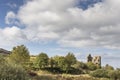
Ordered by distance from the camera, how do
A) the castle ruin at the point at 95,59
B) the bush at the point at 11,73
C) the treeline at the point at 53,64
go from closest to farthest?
1. the bush at the point at 11,73
2. the treeline at the point at 53,64
3. the castle ruin at the point at 95,59

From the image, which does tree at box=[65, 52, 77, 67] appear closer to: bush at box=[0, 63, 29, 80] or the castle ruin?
the castle ruin

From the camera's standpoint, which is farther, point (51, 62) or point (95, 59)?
Answer: point (95, 59)

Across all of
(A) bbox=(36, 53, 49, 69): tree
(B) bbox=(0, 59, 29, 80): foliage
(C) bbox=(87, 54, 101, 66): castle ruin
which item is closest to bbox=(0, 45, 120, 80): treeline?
(A) bbox=(36, 53, 49, 69): tree

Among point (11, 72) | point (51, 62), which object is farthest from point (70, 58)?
point (11, 72)

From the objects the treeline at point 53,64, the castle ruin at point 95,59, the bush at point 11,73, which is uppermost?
the castle ruin at point 95,59

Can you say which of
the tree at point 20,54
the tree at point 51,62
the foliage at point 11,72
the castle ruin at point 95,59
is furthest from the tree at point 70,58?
the foliage at point 11,72

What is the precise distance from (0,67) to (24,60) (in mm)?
58674

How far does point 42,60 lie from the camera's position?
341 feet

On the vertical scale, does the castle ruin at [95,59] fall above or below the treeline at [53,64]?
above

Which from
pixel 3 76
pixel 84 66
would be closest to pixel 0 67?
pixel 3 76

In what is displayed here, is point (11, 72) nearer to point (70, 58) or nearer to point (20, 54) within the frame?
point (20, 54)

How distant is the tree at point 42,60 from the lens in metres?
103

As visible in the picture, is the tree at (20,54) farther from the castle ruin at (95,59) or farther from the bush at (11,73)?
the castle ruin at (95,59)

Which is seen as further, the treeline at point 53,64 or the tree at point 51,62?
the tree at point 51,62
